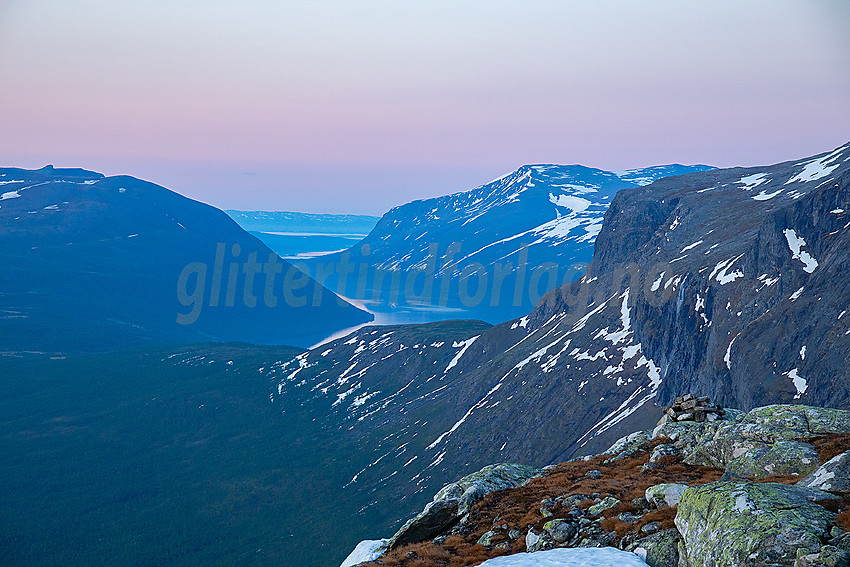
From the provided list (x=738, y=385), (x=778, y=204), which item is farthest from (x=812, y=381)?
(x=778, y=204)

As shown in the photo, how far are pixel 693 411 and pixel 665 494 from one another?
19.0 meters

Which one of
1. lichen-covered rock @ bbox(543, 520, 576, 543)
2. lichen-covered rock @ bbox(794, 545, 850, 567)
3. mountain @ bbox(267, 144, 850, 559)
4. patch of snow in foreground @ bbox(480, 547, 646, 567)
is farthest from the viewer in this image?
mountain @ bbox(267, 144, 850, 559)

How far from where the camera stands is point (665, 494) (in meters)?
26.6

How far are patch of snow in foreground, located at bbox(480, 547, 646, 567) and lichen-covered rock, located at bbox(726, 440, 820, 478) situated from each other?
1060cm

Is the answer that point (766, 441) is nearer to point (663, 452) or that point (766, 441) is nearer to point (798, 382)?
point (663, 452)

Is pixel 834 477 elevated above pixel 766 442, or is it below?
above

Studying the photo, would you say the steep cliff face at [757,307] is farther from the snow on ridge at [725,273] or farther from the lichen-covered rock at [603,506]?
the lichen-covered rock at [603,506]

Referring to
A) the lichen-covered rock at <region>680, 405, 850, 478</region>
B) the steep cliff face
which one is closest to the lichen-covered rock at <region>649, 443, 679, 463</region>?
the lichen-covered rock at <region>680, 405, 850, 478</region>

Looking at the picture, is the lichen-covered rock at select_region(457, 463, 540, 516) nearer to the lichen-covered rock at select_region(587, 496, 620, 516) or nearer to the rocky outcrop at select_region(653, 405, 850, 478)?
the lichen-covered rock at select_region(587, 496, 620, 516)

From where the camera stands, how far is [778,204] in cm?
19138

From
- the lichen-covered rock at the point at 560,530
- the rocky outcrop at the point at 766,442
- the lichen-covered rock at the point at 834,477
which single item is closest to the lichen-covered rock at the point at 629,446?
the rocky outcrop at the point at 766,442

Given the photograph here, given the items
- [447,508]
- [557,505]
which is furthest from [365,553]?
[557,505]

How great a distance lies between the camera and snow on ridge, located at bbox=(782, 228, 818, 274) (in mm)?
136625

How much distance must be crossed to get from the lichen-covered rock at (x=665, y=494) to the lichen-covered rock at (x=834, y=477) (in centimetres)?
487
